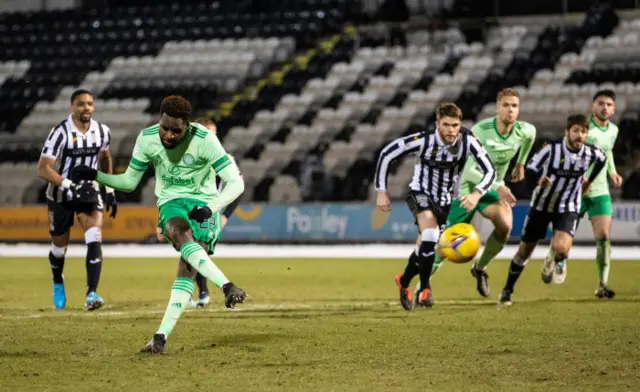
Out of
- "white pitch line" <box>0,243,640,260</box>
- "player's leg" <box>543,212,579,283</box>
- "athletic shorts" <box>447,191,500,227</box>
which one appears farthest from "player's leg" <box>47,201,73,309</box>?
"white pitch line" <box>0,243,640,260</box>

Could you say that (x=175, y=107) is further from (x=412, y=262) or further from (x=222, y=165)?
(x=412, y=262)

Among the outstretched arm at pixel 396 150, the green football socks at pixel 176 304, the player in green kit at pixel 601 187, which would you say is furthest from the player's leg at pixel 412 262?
the green football socks at pixel 176 304

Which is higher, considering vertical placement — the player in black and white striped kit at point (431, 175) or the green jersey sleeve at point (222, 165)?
the green jersey sleeve at point (222, 165)

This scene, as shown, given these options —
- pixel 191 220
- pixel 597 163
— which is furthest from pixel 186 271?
pixel 597 163

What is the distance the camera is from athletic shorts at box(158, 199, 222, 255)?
7.73 meters

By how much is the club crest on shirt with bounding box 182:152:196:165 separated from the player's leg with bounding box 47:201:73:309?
158 inches

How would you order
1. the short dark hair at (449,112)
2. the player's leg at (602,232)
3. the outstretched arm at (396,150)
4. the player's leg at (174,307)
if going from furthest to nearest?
the player's leg at (602,232)
the outstretched arm at (396,150)
the short dark hair at (449,112)
the player's leg at (174,307)

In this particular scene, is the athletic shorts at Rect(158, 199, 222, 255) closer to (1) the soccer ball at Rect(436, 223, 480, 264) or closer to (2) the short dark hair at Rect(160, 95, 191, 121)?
(2) the short dark hair at Rect(160, 95, 191, 121)

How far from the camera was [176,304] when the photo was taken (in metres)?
7.60

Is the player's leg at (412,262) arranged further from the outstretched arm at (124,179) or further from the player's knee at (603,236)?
the outstretched arm at (124,179)

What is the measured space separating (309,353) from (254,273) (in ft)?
29.0

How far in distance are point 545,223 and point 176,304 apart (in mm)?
5754

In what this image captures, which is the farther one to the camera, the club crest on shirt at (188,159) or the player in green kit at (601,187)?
the player in green kit at (601,187)

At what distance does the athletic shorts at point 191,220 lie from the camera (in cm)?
773
